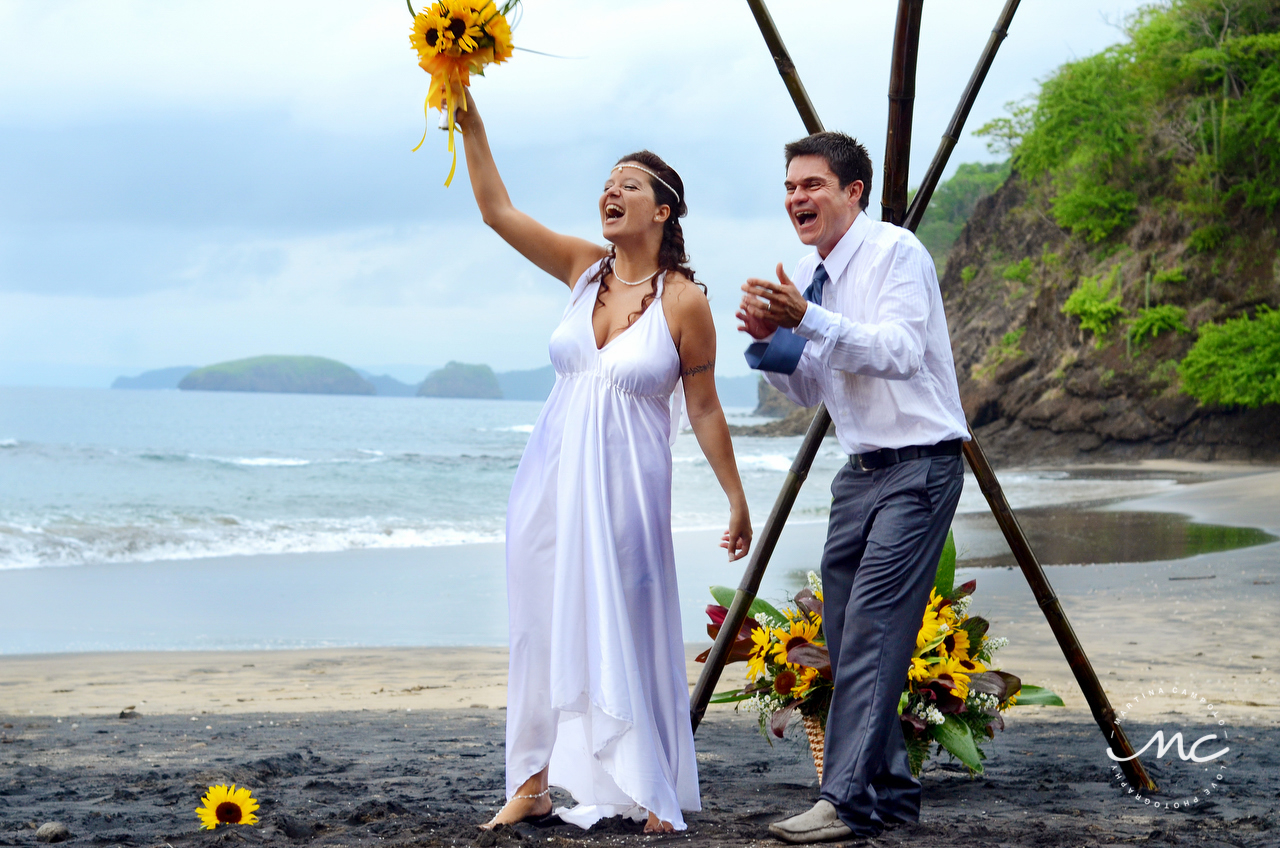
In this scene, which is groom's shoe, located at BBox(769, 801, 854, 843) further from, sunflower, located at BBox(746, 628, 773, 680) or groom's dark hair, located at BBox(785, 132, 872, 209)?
groom's dark hair, located at BBox(785, 132, 872, 209)

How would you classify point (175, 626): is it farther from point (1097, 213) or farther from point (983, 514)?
point (1097, 213)

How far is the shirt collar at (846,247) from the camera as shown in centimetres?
302

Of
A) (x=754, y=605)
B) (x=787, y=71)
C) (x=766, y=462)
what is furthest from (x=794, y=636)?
(x=766, y=462)

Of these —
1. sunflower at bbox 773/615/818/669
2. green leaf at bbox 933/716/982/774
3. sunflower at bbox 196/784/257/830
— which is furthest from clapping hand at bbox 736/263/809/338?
sunflower at bbox 196/784/257/830

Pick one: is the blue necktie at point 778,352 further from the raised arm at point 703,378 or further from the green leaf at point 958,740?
the green leaf at point 958,740

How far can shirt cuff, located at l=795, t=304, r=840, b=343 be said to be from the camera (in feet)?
8.80

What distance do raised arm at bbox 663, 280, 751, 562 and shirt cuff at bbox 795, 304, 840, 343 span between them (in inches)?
21.1

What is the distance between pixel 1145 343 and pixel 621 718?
99.6 ft

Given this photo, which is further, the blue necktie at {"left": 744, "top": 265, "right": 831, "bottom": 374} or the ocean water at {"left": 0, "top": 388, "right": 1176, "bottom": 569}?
the ocean water at {"left": 0, "top": 388, "right": 1176, "bottom": 569}

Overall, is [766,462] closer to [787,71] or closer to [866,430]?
[787,71]

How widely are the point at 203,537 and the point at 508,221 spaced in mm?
12913

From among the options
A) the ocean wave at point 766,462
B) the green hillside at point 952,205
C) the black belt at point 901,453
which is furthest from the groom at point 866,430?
the green hillside at point 952,205

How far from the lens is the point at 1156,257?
98.3ft

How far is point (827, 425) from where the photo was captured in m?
3.67
